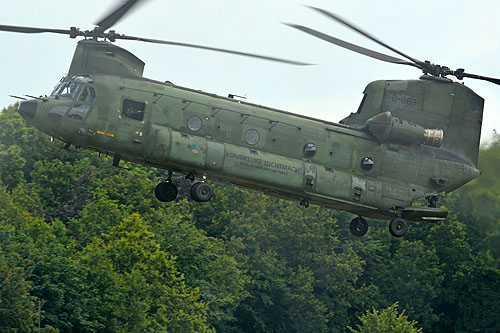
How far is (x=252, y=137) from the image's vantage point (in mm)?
35844

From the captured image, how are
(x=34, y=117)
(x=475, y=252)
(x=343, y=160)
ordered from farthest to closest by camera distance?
(x=475, y=252) < (x=343, y=160) < (x=34, y=117)

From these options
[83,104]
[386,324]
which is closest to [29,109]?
[83,104]

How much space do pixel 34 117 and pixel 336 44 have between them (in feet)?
34.9

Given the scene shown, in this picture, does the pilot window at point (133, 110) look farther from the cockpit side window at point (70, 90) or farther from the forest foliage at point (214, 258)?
the forest foliage at point (214, 258)

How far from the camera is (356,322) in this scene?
91.3 m

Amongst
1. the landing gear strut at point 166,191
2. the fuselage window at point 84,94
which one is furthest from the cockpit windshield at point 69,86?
the landing gear strut at point 166,191

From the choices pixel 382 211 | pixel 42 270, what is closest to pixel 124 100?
pixel 382 211

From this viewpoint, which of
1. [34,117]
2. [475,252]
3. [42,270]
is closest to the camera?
[34,117]

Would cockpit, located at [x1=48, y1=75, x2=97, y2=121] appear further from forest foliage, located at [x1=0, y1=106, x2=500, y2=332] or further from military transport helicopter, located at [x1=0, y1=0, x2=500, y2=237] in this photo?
forest foliage, located at [x1=0, y1=106, x2=500, y2=332]

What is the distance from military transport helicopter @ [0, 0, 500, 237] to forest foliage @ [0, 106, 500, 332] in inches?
1104

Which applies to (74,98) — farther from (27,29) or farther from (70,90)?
(27,29)

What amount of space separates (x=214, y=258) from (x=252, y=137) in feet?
146

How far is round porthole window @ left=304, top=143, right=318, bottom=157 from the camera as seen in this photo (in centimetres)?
3656

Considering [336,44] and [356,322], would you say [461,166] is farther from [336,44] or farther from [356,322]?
[356,322]
